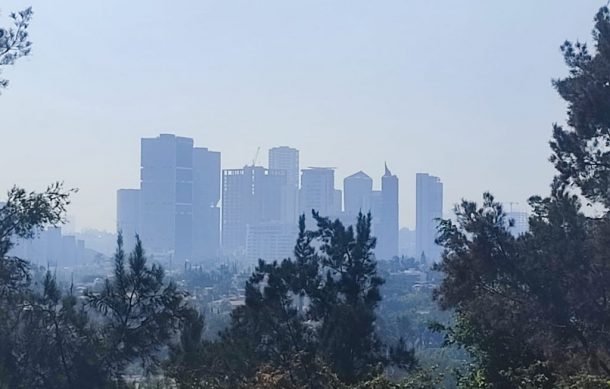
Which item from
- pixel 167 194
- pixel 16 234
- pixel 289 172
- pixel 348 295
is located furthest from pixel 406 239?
pixel 16 234

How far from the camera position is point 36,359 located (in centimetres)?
820

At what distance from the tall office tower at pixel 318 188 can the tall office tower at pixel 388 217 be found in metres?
4.66

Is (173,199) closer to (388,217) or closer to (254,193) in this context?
(254,193)

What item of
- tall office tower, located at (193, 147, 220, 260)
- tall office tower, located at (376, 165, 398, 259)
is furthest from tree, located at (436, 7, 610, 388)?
tall office tower, located at (193, 147, 220, 260)

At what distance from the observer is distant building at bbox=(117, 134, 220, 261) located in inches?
3450

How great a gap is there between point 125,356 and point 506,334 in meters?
3.71

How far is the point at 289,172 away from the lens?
295ft

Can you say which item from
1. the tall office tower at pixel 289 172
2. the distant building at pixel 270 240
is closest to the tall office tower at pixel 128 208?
the distant building at pixel 270 240

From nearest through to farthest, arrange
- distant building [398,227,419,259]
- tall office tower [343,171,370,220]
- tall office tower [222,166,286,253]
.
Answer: tall office tower [343,171,370,220] → tall office tower [222,166,286,253] → distant building [398,227,419,259]

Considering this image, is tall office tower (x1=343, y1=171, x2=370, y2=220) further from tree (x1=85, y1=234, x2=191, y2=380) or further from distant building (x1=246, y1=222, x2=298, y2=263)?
tree (x1=85, y1=234, x2=191, y2=380)

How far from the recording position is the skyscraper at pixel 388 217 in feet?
259

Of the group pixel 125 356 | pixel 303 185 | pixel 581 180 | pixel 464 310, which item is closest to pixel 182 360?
pixel 125 356

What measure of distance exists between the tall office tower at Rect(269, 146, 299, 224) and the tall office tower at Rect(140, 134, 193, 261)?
27.9 feet

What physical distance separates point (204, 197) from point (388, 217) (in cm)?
2158
